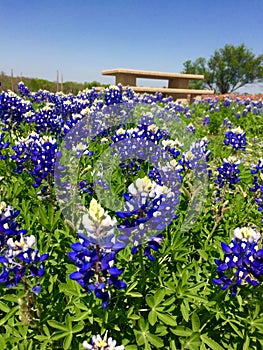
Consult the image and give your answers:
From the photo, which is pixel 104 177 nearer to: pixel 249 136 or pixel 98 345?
pixel 98 345

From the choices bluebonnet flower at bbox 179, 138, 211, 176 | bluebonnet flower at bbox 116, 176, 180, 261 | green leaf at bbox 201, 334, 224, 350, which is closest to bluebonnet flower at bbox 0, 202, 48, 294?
bluebonnet flower at bbox 116, 176, 180, 261

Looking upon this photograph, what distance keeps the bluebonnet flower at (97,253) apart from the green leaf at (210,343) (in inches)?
28.8

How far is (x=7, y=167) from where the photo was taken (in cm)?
360

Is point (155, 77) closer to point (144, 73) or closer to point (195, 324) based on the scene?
point (144, 73)

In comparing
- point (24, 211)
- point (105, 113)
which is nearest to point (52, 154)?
point (24, 211)

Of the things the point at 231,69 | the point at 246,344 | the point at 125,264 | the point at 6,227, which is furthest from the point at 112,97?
the point at 231,69

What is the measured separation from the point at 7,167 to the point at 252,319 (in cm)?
288

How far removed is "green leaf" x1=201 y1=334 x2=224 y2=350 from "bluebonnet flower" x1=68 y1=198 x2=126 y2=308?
0.73 metres

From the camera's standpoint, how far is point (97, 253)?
1.51m

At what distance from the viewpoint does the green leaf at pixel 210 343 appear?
73.2 inches

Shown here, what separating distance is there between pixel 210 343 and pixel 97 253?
963 mm

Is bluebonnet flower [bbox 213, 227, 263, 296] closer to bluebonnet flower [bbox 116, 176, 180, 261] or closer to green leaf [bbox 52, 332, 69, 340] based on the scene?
bluebonnet flower [bbox 116, 176, 180, 261]

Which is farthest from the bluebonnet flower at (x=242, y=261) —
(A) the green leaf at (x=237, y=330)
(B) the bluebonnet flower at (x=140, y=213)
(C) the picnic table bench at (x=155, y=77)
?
(C) the picnic table bench at (x=155, y=77)

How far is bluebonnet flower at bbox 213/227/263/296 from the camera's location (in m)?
1.75
